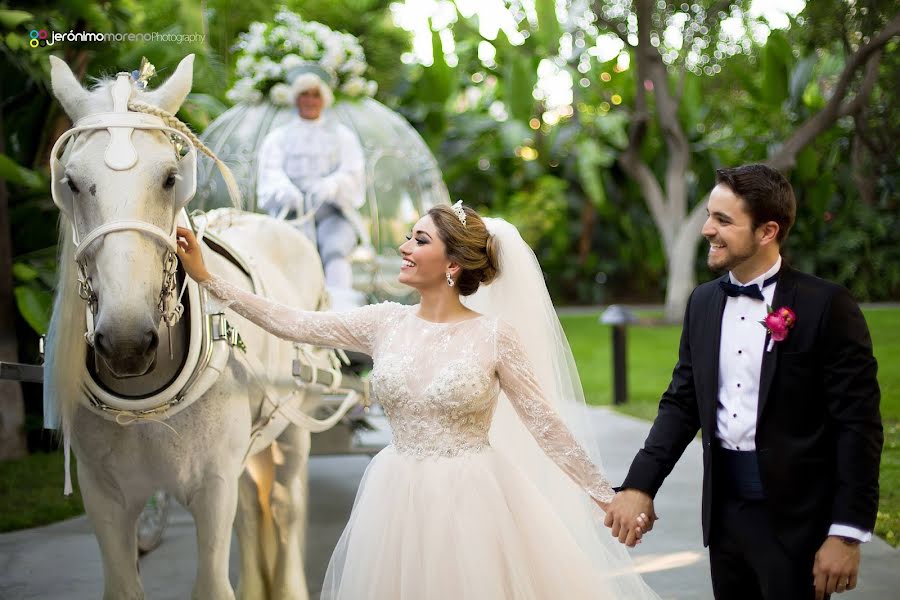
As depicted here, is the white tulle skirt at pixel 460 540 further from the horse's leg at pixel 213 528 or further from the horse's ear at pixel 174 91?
the horse's ear at pixel 174 91

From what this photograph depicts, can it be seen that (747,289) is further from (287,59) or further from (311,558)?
(287,59)

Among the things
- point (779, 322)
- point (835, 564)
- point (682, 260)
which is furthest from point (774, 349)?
point (682, 260)

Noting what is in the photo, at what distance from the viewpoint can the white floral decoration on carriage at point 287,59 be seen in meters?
A: 6.90

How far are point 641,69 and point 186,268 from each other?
1104 cm

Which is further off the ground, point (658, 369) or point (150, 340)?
point (150, 340)

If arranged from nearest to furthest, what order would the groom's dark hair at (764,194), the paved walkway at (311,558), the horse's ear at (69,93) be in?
the groom's dark hair at (764,194), the horse's ear at (69,93), the paved walkway at (311,558)

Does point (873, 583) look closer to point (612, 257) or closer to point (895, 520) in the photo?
point (895, 520)

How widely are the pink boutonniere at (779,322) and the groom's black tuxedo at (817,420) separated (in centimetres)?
2

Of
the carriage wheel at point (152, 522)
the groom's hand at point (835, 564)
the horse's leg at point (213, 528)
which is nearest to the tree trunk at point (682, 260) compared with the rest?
the carriage wheel at point (152, 522)

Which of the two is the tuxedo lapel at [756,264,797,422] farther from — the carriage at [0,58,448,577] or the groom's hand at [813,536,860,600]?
the carriage at [0,58,448,577]

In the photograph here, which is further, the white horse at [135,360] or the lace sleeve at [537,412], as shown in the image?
the lace sleeve at [537,412]

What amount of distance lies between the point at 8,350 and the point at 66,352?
4897 mm

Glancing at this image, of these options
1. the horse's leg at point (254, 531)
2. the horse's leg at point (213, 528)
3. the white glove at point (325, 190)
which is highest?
the white glove at point (325, 190)

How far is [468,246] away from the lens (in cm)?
285
